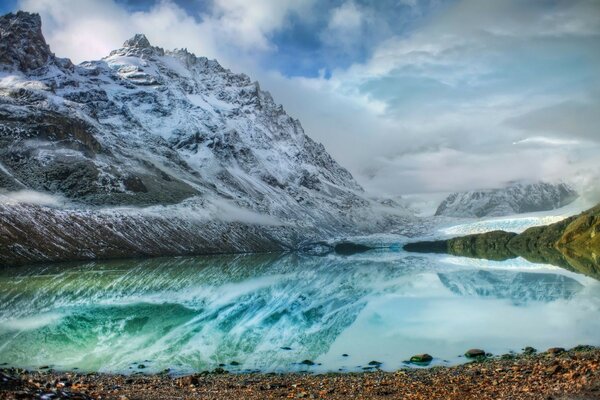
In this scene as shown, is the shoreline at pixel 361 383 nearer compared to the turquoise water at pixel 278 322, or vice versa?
the shoreline at pixel 361 383

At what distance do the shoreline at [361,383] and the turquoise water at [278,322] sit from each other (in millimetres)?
3492

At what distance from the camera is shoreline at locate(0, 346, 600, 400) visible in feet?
76.9

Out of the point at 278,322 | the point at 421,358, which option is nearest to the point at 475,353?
the point at 421,358

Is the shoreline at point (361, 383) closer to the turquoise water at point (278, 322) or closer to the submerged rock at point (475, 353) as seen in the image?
the submerged rock at point (475, 353)

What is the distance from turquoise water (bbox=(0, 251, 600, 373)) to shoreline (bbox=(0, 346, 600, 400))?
11.5 feet

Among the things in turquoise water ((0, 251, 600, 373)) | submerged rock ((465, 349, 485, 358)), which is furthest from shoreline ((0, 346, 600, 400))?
turquoise water ((0, 251, 600, 373))

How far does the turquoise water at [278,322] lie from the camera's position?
137 ft

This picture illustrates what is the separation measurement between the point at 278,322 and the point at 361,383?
98.8 feet

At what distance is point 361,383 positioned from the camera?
30.3 meters

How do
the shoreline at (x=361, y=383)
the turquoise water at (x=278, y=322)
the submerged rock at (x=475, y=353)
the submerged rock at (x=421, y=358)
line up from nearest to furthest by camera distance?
the shoreline at (x=361, y=383)
the submerged rock at (x=421, y=358)
the submerged rock at (x=475, y=353)
the turquoise water at (x=278, y=322)

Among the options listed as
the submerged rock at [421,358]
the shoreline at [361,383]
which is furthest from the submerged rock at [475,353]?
the submerged rock at [421,358]

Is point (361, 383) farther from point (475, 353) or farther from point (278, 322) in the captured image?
point (278, 322)

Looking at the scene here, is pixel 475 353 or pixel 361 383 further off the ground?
pixel 361 383

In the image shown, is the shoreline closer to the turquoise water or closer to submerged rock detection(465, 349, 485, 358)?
submerged rock detection(465, 349, 485, 358)
